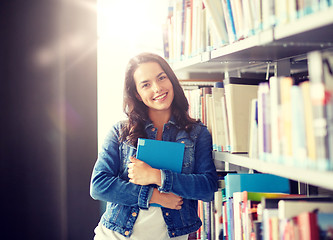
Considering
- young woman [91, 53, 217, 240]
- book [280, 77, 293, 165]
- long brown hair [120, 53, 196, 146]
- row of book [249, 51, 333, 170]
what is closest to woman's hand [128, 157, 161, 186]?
young woman [91, 53, 217, 240]

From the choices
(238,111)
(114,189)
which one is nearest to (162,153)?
(114,189)

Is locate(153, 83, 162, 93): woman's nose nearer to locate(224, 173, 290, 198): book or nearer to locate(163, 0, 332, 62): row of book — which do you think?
locate(163, 0, 332, 62): row of book

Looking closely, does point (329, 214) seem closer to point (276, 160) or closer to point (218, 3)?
point (276, 160)

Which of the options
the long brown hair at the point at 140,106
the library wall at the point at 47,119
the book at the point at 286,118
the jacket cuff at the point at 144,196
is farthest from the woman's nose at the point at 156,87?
the library wall at the point at 47,119

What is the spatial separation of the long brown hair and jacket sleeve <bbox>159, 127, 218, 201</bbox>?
13 cm

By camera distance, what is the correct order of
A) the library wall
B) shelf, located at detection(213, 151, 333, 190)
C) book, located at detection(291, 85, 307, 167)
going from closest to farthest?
shelf, located at detection(213, 151, 333, 190) < book, located at detection(291, 85, 307, 167) < the library wall

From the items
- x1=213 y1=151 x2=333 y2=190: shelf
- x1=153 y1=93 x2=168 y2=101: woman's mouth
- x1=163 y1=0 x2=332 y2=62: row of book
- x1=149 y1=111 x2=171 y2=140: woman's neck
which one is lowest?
x1=213 y1=151 x2=333 y2=190: shelf

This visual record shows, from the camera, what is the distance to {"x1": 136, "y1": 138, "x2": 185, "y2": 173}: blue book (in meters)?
1.42

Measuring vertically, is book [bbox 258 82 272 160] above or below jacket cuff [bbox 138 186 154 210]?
above

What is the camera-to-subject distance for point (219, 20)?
1343 millimetres

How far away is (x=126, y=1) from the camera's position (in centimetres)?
254

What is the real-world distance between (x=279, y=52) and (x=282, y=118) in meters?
0.45

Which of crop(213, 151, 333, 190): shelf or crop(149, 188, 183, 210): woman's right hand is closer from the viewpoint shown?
crop(213, 151, 333, 190): shelf

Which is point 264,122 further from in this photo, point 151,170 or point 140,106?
point 140,106
